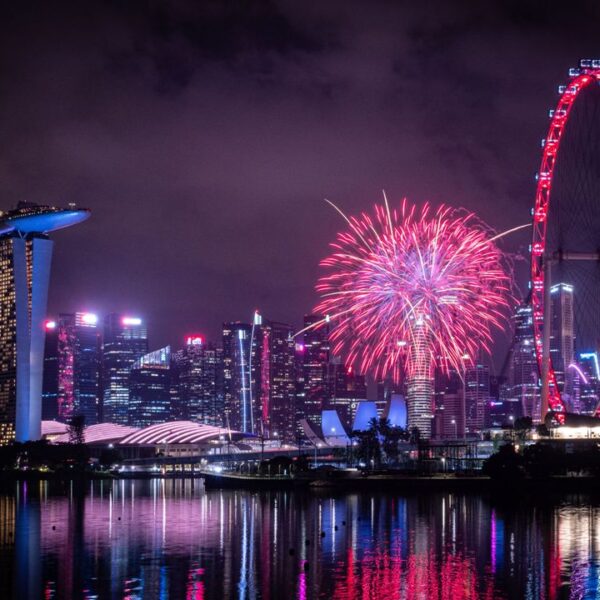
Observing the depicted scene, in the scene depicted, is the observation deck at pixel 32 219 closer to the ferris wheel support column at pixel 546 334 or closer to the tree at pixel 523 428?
the tree at pixel 523 428

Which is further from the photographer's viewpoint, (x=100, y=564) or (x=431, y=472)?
(x=431, y=472)

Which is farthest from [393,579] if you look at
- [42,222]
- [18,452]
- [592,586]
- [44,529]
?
[42,222]

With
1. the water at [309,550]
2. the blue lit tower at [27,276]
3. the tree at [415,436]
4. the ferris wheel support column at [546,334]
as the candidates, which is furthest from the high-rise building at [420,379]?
the blue lit tower at [27,276]

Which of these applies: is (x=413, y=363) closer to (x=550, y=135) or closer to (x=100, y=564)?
(x=550, y=135)

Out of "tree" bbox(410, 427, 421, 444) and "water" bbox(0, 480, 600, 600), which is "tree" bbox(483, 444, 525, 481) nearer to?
"water" bbox(0, 480, 600, 600)

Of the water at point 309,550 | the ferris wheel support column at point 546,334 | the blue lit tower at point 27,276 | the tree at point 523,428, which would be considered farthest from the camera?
the blue lit tower at point 27,276

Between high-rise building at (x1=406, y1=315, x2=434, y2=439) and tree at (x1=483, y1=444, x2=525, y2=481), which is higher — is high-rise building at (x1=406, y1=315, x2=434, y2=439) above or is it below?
above

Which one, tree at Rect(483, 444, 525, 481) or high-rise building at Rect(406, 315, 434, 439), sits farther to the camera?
tree at Rect(483, 444, 525, 481)

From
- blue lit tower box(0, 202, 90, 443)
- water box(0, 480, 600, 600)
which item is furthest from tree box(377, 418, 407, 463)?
blue lit tower box(0, 202, 90, 443)
